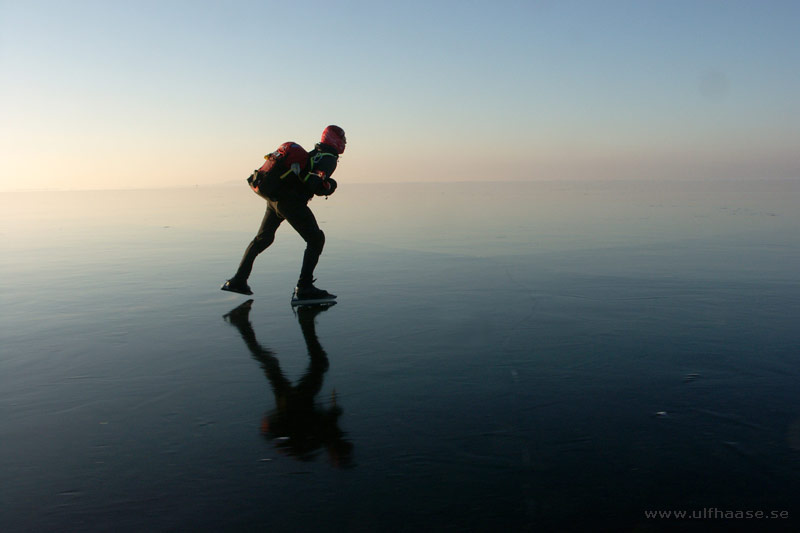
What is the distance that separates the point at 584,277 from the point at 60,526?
6670 mm

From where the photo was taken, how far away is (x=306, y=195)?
22.2ft

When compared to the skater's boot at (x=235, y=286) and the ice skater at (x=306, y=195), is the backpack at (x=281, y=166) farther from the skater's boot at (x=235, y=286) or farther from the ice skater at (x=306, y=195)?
the skater's boot at (x=235, y=286)

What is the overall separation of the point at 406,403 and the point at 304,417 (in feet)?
1.89

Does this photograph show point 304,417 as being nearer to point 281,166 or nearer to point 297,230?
point 297,230

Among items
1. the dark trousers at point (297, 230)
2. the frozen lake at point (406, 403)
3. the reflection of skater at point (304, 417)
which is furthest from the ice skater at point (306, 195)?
the reflection of skater at point (304, 417)

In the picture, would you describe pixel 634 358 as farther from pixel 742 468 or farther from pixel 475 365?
pixel 742 468

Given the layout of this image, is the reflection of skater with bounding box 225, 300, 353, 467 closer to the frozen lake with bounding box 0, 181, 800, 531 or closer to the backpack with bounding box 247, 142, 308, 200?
the frozen lake with bounding box 0, 181, 800, 531

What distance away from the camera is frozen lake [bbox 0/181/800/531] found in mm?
2354

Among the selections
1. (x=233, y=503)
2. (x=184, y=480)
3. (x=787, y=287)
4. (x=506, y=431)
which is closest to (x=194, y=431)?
(x=184, y=480)

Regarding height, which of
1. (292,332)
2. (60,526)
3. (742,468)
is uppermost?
(292,332)

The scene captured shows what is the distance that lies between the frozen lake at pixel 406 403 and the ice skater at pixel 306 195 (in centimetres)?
38

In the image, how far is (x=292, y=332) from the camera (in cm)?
536

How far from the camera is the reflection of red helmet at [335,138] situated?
6.68 m

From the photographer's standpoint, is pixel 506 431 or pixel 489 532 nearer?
pixel 489 532
